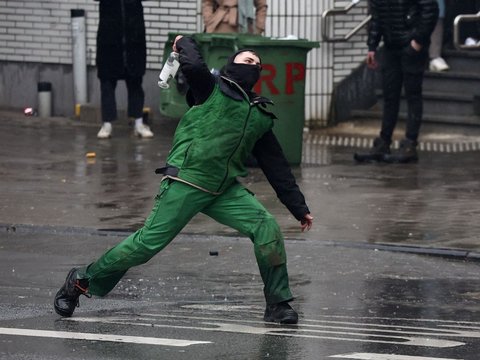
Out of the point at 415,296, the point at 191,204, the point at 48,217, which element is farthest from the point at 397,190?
the point at 191,204

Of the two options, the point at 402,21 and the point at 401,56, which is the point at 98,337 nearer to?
the point at 402,21

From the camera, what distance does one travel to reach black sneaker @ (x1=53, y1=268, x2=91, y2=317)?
780 centimetres

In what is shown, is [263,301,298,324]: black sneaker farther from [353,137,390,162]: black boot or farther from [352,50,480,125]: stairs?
[352,50,480,125]: stairs

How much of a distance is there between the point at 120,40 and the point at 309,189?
4047mm

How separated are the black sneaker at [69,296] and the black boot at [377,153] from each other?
23.1ft

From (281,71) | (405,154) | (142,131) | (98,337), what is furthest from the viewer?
(142,131)

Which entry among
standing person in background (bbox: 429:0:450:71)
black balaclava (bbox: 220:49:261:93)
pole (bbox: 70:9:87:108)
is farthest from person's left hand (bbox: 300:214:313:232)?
pole (bbox: 70:9:87:108)

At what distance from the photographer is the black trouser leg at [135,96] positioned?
16.2 m

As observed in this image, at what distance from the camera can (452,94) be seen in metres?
16.7

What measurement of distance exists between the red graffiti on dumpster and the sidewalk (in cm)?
80

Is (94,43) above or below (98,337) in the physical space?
above

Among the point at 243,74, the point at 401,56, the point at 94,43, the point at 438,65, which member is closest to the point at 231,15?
the point at 401,56

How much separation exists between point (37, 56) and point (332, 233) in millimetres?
8605

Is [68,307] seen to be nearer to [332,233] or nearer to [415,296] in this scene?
[415,296]
